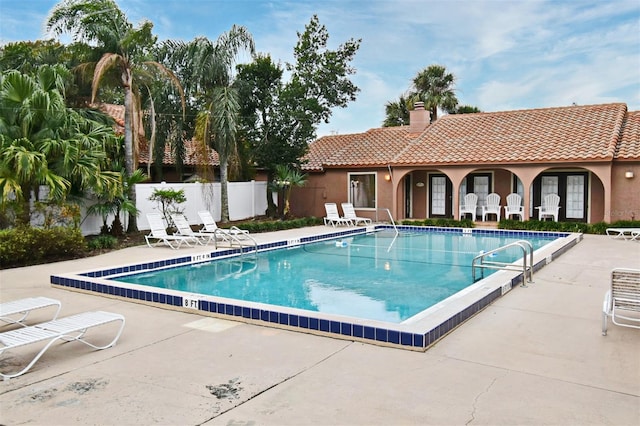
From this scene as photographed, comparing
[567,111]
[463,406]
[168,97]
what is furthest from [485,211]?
[463,406]

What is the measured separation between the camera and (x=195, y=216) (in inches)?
767

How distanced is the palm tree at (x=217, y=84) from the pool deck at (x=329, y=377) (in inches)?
477

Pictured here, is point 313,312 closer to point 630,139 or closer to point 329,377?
point 329,377

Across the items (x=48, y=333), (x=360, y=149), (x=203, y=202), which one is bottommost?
(x=48, y=333)

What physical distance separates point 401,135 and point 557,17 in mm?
9268

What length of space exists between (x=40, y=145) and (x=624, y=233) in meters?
17.4

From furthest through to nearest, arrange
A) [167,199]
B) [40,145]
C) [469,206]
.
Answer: [469,206] < [167,199] < [40,145]

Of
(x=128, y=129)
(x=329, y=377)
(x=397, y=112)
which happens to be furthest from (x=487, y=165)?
(x=329, y=377)

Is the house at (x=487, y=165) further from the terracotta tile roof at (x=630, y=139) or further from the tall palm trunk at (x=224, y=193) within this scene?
the tall palm trunk at (x=224, y=193)

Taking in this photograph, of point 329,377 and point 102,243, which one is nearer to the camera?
point 329,377

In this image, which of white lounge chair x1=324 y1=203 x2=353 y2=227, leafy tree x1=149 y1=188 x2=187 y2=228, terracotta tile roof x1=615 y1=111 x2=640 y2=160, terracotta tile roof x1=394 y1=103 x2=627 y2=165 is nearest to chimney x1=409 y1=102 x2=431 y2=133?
terracotta tile roof x1=394 y1=103 x2=627 y2=165

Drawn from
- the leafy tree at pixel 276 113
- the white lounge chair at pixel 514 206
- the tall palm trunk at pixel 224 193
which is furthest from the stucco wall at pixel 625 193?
the tall palm trunk at pixel 224 193

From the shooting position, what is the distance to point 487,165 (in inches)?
783

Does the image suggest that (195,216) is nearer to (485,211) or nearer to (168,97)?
(168,97)
